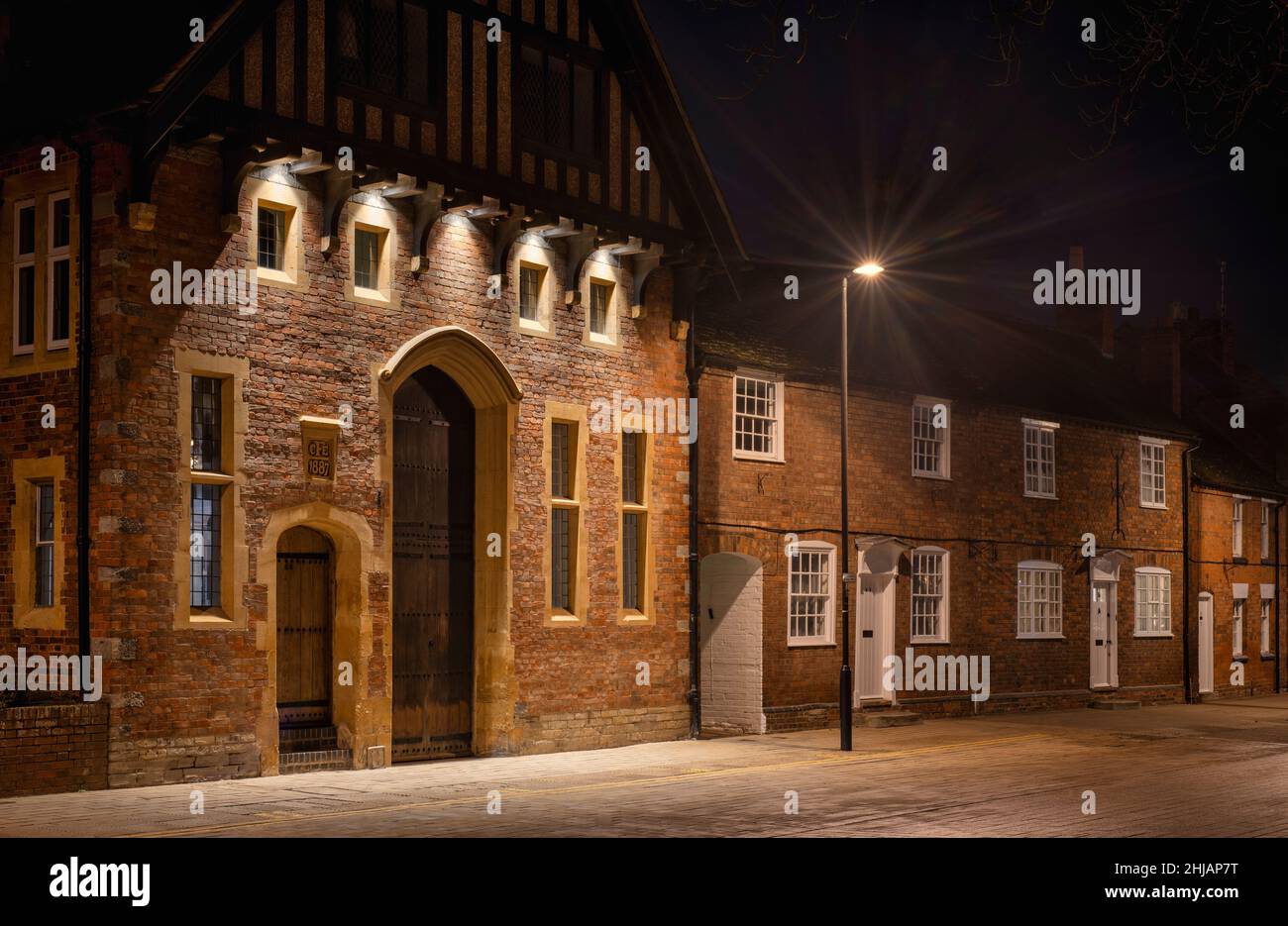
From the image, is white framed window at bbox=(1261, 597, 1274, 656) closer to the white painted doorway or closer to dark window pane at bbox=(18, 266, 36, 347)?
the white painted doorway

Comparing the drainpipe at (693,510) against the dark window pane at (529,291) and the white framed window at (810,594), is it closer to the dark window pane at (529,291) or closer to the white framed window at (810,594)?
the white framed window at (810,594)

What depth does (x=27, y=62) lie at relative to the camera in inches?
757

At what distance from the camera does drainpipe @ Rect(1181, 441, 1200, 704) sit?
128 ft

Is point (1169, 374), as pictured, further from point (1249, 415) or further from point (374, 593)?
point (374, 593)

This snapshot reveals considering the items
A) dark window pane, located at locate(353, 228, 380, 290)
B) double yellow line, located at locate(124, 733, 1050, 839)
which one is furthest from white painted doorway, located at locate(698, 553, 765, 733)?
dark window pane, located at locate(353, 228, 380, 290)

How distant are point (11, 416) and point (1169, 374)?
3309 centimetres

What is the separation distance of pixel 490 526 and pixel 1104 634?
1951 centimetres

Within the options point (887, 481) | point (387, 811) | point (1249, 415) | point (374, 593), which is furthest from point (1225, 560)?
point (387, 811)

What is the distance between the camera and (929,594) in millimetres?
30750

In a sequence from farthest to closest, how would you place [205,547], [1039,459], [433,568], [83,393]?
[1039,459] → [433,568] → [205,547] → [83,393]

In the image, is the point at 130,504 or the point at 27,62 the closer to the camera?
the point at 130,504

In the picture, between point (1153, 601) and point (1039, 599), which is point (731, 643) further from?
point (1153, 601)

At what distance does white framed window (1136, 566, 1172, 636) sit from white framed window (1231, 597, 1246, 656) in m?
3.97

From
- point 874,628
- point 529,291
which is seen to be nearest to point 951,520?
point 874,628
